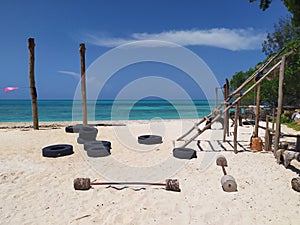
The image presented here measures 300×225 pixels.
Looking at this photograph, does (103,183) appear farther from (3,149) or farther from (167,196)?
(3,149)

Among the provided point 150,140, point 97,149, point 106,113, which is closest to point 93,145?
point 97,149

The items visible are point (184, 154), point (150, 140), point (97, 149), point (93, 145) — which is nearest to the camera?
point (184, 154)

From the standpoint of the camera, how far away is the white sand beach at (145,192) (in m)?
3.73

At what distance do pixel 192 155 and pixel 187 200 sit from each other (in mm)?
2926

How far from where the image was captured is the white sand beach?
12.2ft

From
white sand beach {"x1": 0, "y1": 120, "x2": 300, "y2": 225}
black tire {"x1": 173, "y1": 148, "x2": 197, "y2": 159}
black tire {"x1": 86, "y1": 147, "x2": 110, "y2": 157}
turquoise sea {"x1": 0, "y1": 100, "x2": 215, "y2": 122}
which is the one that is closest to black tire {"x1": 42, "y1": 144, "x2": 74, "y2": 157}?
white sand beach {"x1": 0, "y1": 120, "x2": 300, "y2": 225}

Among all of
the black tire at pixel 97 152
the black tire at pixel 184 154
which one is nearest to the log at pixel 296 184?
the black tire at pixel 184 154

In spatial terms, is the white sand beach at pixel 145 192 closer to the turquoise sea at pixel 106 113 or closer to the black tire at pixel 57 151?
the black tire at pixel 57 151

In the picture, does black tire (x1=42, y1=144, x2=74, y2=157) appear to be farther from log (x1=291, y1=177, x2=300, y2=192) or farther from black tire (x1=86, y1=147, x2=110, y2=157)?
log (x1=291, y1=177, x2=300, y2=192)

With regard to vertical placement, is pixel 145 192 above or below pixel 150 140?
below

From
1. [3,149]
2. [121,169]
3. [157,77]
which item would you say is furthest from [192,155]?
[3,149]

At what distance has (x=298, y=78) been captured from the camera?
15.1 m

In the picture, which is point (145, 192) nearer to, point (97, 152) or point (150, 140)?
point (97, 152)

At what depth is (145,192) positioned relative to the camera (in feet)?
15.1
